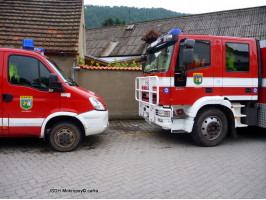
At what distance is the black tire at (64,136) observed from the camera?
17.7 ft

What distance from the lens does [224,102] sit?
19.5ft

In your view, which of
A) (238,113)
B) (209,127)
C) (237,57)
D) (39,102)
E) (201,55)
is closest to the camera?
(39,102)

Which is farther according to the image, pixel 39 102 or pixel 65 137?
pixel 65 137

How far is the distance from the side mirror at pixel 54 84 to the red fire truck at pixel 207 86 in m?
2.28

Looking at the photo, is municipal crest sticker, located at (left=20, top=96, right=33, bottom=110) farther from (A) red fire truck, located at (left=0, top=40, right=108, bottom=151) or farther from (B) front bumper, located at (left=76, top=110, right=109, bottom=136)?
(B) front bumper, located at (left=76, top=110, right=109, bottom=136)

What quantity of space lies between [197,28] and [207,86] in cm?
2166

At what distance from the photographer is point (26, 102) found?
5.21m

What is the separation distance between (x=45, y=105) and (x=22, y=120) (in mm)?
605

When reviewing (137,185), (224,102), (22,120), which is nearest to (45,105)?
(22,120)

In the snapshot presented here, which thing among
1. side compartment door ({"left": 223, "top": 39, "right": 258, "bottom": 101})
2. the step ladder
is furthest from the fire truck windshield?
the step ladder

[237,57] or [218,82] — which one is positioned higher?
[237,57]

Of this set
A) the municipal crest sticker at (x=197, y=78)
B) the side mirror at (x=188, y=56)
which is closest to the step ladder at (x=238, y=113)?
the municipal crest sticker at (x=197, y=78)

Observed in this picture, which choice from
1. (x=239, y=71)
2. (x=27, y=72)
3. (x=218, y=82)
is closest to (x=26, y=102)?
(x=27, y=72)

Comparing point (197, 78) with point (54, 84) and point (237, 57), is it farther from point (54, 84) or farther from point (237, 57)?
point (54, 84)
